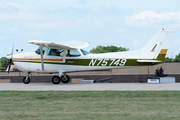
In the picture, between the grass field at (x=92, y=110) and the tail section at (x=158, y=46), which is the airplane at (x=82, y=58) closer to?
the tail section at (x=158, y=46)

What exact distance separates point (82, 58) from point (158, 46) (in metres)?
5.72

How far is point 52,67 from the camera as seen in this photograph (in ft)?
77.2

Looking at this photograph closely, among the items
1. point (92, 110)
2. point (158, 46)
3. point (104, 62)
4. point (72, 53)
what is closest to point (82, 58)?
point (72, 53)

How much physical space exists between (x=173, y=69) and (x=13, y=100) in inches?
1392

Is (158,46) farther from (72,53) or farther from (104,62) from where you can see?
(72,53)

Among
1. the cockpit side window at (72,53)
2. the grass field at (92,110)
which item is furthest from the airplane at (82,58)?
the grass field at (92,110)

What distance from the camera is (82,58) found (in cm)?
2336

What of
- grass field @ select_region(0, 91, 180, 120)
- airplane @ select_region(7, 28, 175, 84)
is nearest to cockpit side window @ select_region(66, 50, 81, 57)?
airplane @ select_region(7, 28, 175, 84)

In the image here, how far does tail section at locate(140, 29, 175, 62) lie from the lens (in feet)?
73.8

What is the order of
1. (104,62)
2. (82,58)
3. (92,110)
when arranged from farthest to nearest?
(82,58) < (104,62) < (92,110)

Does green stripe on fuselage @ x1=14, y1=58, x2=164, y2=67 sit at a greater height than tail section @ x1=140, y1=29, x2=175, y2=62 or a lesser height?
lesser

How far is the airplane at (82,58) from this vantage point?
2259 centimetres

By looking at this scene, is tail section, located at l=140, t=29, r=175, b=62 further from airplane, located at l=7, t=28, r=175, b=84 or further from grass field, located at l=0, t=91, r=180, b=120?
grass field, located at l=0, t=91, r=180, b=120

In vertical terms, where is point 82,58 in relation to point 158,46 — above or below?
below
